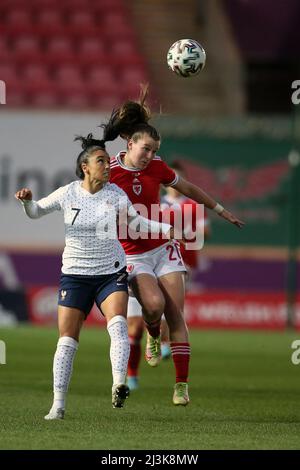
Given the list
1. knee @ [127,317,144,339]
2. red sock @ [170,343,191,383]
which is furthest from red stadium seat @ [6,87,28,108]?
red sock @ [170,343,191,383]

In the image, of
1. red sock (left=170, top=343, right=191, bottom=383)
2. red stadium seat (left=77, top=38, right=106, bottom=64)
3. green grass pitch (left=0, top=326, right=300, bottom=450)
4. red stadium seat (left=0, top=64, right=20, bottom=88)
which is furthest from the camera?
red stadium seat (left=77, top=38, right=106, bottom=64)

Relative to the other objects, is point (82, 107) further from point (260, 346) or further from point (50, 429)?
point (50, 429)

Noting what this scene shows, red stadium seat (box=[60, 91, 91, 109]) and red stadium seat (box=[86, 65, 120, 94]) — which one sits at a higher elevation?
red stadium seat (box=[86, 65, 120, 94])

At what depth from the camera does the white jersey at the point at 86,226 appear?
8953mm

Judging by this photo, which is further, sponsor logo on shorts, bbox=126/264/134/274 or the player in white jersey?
sponsor logo on shorts, bbox=126/264/134/274

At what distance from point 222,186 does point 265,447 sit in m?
15.0

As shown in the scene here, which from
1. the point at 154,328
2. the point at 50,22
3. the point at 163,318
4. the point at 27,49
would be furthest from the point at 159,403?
the point at 50,22

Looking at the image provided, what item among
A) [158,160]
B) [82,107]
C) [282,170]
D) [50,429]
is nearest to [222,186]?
[282,170]

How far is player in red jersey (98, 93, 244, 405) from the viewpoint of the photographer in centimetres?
984

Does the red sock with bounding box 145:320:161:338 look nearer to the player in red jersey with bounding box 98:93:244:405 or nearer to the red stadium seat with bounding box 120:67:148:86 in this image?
the player in red jersey with bounding box 98:93:244:405

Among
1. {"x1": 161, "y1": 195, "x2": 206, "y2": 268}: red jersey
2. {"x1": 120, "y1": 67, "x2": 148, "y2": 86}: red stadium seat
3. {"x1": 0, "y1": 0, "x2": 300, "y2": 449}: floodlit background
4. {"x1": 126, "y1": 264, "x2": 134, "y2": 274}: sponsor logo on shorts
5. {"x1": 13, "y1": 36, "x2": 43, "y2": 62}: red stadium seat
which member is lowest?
{"x1": 126, "y1": 264, "x2": 134, "y2": 274}: sponsor logo on shorts

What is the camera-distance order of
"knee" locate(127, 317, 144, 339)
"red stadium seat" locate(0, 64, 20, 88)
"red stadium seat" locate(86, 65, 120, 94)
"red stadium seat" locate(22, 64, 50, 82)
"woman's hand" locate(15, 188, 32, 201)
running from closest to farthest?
1. "woman's hand" locate(15, 188, 32, 201)
2. "knee" locate(127, 317, 144, 339)
3. "red stadium seat" locate(0, 64, 20, 88)
4. "red stadium seat" locate(22, 64, 50, 82)
5. "red stadium seat" locate(86, 65, 120, 94)

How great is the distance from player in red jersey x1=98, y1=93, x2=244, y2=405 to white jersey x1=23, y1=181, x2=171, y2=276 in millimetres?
857

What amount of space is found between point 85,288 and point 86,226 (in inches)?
18.0
